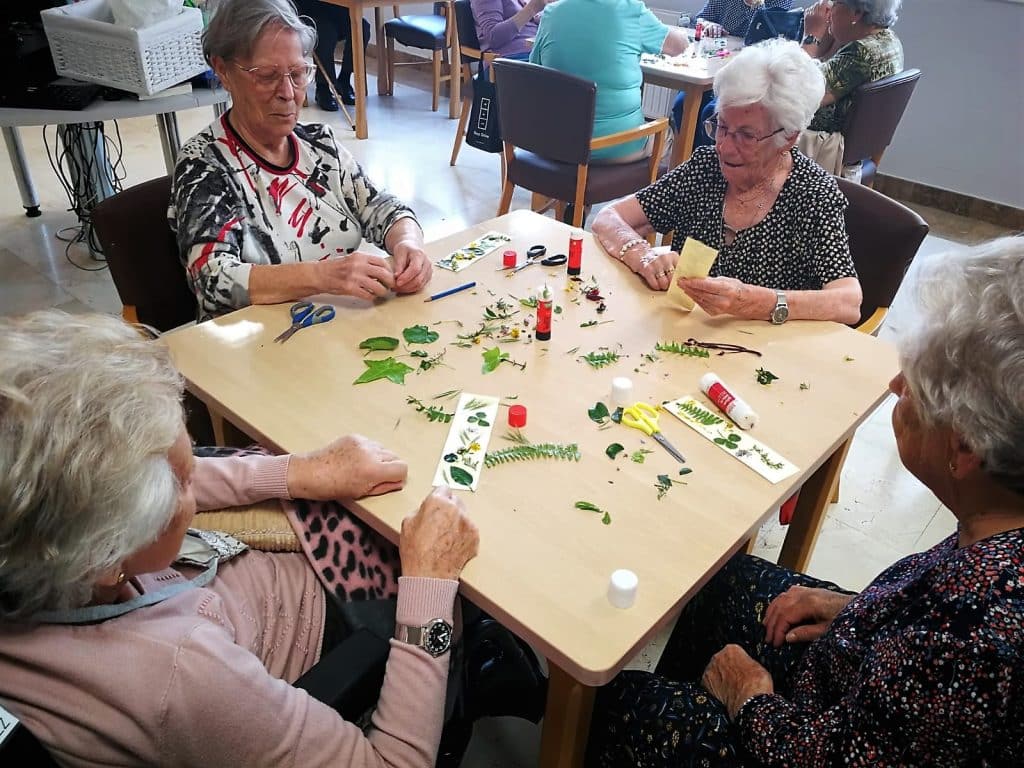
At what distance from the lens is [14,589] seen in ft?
2.44

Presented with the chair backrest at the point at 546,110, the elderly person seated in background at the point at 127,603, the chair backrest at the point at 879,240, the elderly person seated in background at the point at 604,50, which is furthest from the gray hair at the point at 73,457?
the elderly person seated in background at the point at 604,50

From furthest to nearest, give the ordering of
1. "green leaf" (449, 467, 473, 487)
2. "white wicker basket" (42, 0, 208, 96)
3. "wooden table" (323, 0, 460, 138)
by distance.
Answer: "wooden table" (323, 0, 460, 138) → "white wicker basket" (42, 0, 208, 96) → "green leaf" (449, 467, 473, 487)

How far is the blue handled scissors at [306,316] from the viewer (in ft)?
5.15

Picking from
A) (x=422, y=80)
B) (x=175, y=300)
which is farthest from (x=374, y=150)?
(x=175, y=300)

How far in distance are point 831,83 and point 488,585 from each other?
124 inches

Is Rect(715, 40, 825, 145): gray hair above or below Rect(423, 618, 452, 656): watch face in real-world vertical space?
above

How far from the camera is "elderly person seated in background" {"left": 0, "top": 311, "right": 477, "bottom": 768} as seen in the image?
721 millimetres

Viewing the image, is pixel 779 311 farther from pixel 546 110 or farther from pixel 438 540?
pixel 546 110

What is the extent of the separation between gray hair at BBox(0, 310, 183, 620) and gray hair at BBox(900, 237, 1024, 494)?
3.03ft

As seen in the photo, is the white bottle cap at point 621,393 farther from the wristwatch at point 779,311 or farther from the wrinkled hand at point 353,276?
the wrinkled hand at point 353,276

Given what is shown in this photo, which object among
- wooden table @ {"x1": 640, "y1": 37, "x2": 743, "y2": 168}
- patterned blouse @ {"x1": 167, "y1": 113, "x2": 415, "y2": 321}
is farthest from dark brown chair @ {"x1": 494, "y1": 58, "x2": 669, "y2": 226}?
patterned blouse @ {"x1": 167, "y1": 113, "x2": 415, "y2": 321}

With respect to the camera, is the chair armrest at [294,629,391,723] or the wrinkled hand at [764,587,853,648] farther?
the wrinkled hand at [764,587,853,648]

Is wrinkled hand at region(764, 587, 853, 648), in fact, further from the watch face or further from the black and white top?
the black and white top

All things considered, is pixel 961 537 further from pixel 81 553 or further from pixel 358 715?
pixel 81 553
